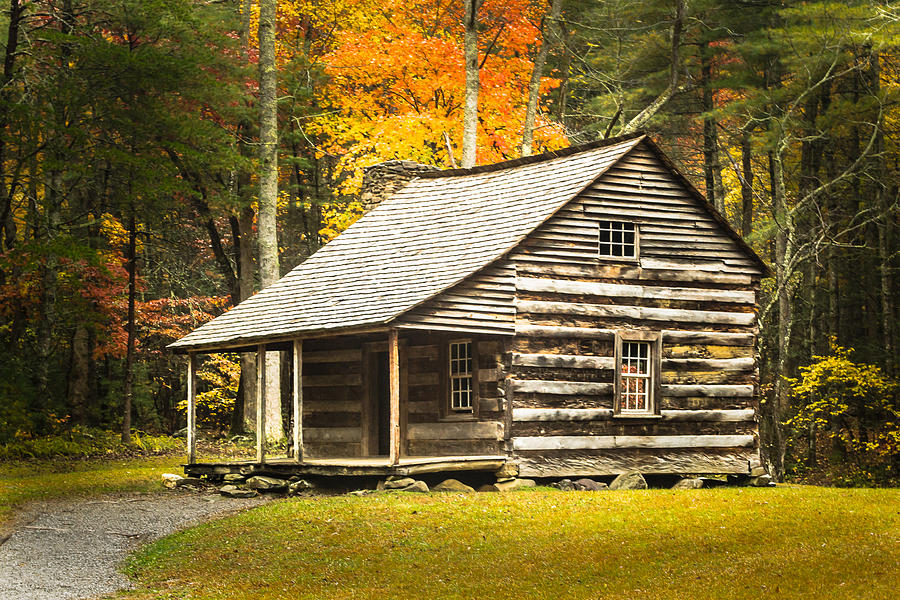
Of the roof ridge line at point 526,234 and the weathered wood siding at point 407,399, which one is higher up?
the roof ridge line at point 526,234

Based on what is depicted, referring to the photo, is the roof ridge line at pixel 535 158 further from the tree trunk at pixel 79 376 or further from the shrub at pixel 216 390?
the shrub at pixel 216 390

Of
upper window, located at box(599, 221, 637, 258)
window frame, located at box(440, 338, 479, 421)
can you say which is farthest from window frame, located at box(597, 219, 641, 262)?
window frame, located at box(440, 338, 479, 421)

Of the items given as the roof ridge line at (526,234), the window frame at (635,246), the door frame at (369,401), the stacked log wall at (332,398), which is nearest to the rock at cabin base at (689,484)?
the window frame at (635,246)

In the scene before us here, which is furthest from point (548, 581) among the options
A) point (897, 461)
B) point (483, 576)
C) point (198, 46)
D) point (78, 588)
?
point (198, 46)

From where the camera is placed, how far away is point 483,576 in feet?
38.1

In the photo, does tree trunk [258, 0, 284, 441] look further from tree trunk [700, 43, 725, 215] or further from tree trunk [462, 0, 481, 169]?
tree trunk [700, 43, 725, 215]

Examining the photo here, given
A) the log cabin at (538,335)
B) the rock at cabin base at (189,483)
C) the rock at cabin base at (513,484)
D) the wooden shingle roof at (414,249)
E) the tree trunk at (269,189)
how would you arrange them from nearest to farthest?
the rock at cabin base at (513,484) → the log cabin at (538,335) → the wooden shingle roof at (414,249) → the rock at cabin base at (189,483) → the tree trunk at (269,189)

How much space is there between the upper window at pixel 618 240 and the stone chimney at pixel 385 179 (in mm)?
7183

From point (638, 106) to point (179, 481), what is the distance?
68.7 feet

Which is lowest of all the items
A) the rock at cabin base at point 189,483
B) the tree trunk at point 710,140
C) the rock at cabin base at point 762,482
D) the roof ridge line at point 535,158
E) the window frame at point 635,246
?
the rock at cabin base at point 762,482

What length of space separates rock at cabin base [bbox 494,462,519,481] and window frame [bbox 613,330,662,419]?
2.52 m

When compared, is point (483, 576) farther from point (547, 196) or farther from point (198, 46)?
point (198, 46)

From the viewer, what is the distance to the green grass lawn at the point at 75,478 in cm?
2031

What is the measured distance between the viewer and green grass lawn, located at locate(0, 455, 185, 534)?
2031 centimetres
